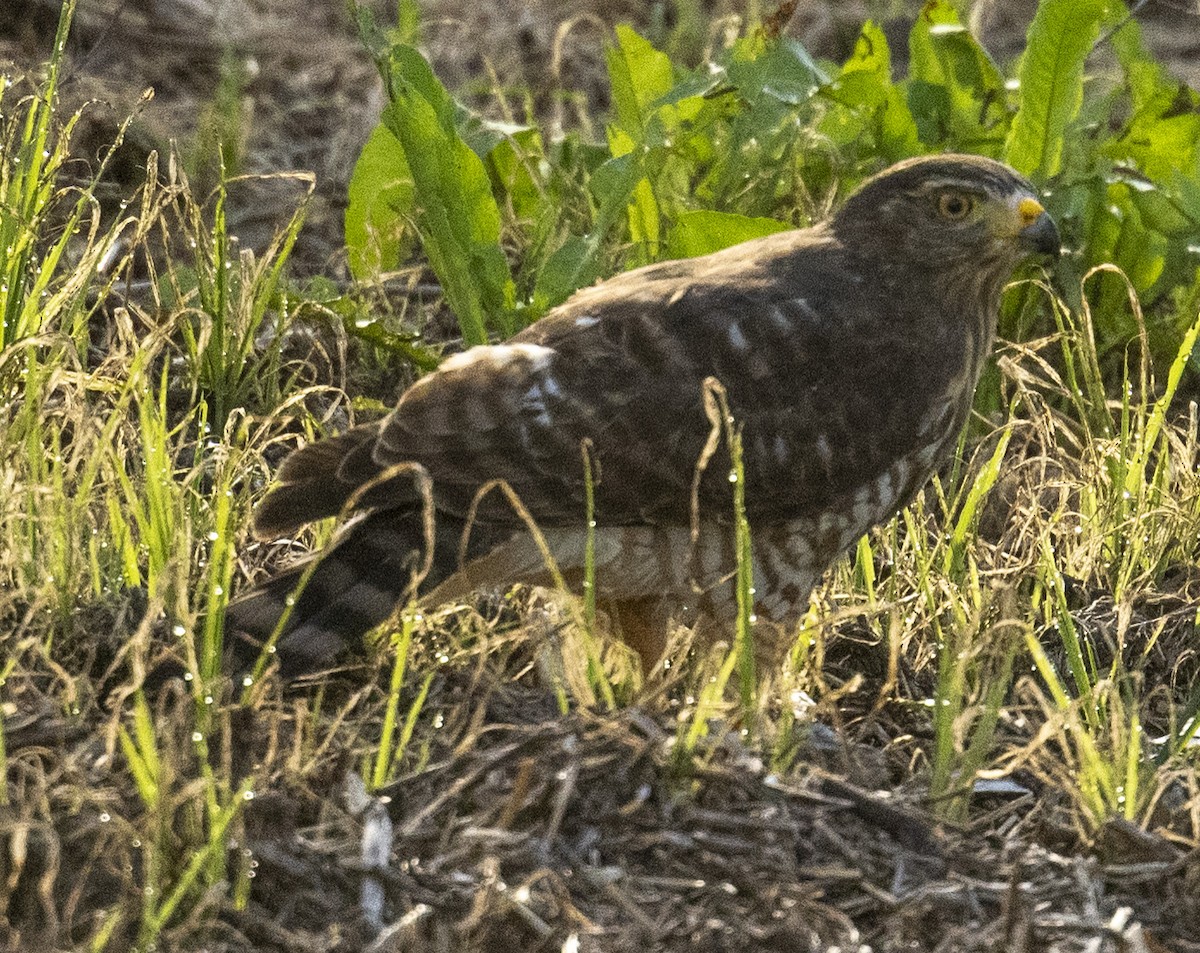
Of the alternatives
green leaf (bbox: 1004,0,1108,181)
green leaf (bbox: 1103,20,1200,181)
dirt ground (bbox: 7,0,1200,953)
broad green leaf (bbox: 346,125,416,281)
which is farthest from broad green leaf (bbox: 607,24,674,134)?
dirt ground (bbox: 7,0,1200,953)

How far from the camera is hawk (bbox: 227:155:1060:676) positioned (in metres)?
3.39

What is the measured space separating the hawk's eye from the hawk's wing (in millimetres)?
234

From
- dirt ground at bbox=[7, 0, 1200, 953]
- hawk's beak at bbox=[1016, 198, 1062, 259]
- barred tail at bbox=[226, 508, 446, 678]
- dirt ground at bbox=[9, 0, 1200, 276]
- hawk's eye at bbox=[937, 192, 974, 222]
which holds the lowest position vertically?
dirt ground at bbox=[7, 0, 1200, 953]

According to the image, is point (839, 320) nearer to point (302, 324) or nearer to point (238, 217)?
point (302, 324)

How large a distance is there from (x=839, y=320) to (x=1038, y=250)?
0.48 m

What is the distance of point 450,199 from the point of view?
448cm

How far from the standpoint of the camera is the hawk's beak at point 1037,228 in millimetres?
3816

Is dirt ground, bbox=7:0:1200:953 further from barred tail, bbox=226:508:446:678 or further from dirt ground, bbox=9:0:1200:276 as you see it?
dirt ground, bbox=9:0:1200:276

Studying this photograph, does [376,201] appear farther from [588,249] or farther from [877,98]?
[877,98]

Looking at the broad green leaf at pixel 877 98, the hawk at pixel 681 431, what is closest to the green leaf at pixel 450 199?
the hawk at pixel 681 431

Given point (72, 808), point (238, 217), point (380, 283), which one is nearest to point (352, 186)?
point (380, 283)

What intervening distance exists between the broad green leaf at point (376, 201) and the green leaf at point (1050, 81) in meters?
1.59

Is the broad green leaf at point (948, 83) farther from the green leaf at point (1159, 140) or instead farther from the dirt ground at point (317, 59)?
the dirt ground at point (317, 59)

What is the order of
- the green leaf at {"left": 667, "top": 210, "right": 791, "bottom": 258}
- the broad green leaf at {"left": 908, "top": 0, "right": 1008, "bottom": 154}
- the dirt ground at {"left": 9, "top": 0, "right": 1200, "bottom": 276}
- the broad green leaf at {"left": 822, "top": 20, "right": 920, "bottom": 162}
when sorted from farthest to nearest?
the dirt ground at {"left": 9, "top": 0, "right": 1200, "bottom": 276}
the broad green leaf at {"left": 908, "top": 0, "right": 1008, "bottom": 154}
the broad green leaf at {"left": 822, "top": 20, "right": 920, "bottom": 162}
the green leaf at {"left": 667, "top": 210, "right": 791, "bottom": 258}
